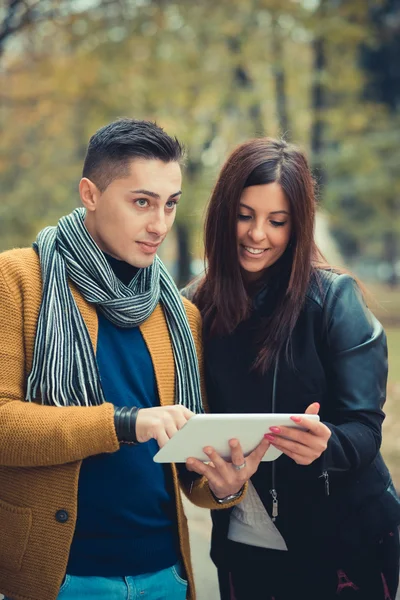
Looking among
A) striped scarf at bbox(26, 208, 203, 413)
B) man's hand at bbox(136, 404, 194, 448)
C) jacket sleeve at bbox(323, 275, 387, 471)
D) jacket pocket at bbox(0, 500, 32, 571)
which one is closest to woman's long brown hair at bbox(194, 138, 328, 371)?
jacket sleeve at bbox(323, 275, 387, 471)

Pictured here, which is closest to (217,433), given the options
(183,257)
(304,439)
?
(304,439)

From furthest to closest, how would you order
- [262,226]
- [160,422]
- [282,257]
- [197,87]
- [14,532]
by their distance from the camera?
[197,87], [282,257], [262,226], [14,532], [160,422]

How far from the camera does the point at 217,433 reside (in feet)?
7.39

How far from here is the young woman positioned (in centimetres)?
284

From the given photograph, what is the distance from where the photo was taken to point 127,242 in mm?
2578

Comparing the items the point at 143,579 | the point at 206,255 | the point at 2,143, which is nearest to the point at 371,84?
the point at 2,143

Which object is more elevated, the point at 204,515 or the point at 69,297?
the point at 69,297

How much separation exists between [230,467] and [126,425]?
15.7 inches

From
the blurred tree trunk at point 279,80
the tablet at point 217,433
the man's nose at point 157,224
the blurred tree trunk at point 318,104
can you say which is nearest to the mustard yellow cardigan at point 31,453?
the tablet at point 217,433

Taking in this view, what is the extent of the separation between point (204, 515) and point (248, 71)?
12.1 meters

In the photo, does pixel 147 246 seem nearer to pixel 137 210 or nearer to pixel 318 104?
pixel 137 210

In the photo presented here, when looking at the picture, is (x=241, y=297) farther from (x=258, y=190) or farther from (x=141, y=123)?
(x=141, y=123)

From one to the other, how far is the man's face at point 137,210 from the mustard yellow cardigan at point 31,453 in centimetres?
29

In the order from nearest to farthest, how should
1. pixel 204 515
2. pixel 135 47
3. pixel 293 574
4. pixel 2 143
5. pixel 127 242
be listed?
pixel 127 242, pixel 293 574, pixel 204 515, pixel 135 47, pixel 2 143
